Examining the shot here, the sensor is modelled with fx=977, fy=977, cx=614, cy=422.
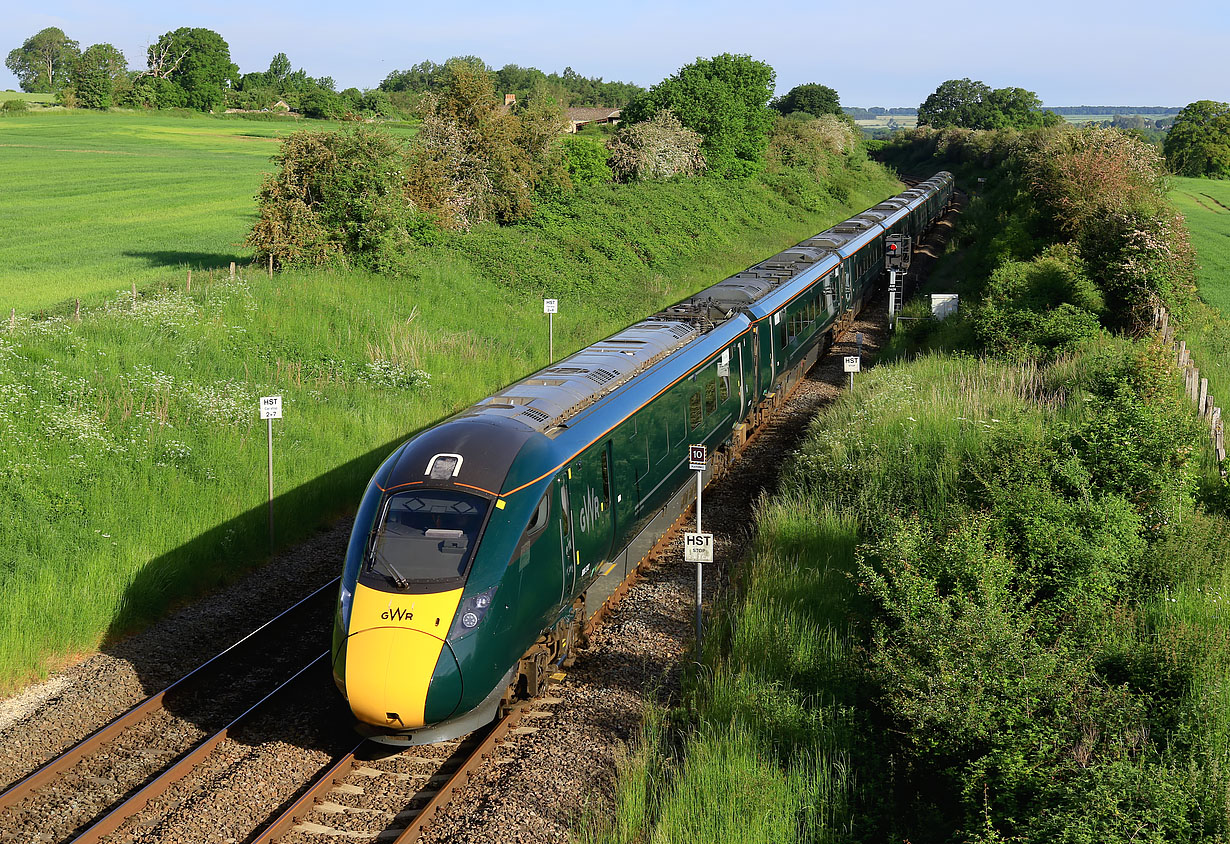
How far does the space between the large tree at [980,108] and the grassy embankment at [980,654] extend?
310ft

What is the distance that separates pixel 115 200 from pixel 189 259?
19.4 m

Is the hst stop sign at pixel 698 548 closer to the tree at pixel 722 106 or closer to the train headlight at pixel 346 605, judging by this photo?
the train headlight at pixel 346 605

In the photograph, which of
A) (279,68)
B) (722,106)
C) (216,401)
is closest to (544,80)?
(279,68)

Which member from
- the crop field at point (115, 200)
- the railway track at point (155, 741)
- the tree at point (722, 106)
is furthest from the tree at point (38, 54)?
the railway track at point (155, 741)

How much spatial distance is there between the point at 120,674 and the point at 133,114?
95227 mm

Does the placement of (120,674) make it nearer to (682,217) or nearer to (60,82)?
(682,217)

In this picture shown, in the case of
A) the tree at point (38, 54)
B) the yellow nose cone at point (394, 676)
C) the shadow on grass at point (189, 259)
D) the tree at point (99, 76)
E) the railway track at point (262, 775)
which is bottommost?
the railway track at point (262, 775)

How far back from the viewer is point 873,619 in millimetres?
9281

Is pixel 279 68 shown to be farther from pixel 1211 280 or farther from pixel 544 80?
pixel 1211 280

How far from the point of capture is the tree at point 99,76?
92.4m

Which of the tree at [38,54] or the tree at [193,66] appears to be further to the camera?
the tree at [38,54]

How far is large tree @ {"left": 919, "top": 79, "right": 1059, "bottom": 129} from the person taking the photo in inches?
4387

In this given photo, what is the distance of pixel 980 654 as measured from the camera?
791cm

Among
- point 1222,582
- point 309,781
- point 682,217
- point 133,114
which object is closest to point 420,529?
point 309,781
